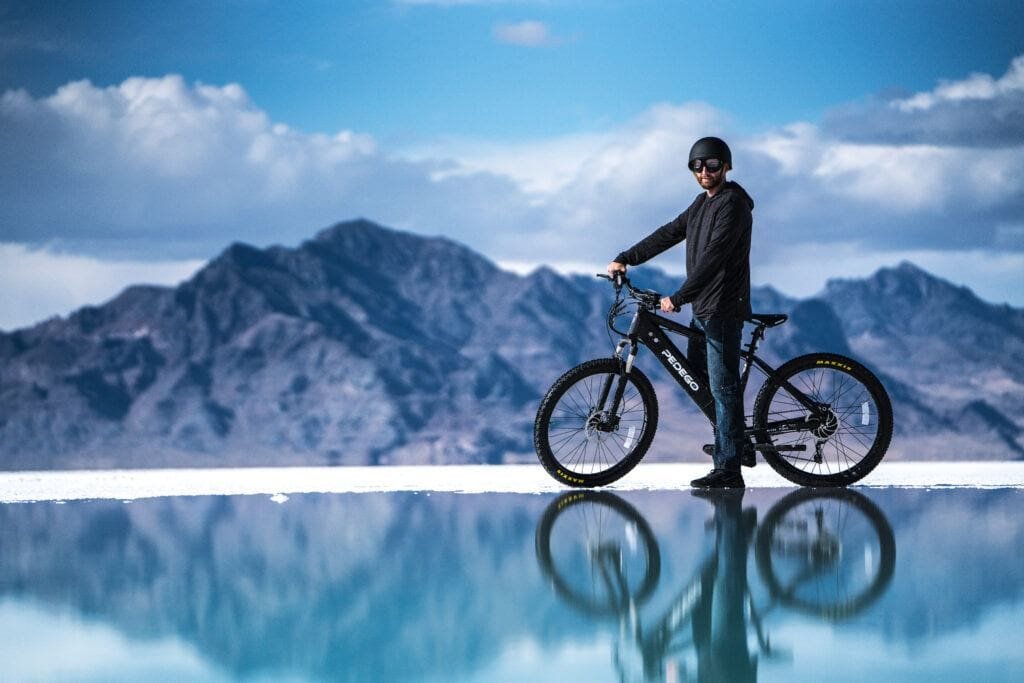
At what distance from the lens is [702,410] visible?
7133 millimetres

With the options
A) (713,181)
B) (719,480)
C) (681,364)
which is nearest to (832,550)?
(719,480)

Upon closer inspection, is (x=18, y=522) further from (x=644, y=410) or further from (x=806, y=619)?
(x=806, y=619)

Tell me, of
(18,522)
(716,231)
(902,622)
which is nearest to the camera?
(902,622)

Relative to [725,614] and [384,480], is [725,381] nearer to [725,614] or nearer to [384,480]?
[384,480]

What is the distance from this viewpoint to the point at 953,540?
17.2 feet

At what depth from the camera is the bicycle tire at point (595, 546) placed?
13.0 ft

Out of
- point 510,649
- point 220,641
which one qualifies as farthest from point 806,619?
point 220,641

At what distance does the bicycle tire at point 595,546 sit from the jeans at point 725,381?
0.77 metres

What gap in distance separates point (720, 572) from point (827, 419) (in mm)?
3058

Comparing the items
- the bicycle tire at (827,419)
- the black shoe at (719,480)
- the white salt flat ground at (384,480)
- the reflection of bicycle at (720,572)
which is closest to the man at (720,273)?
the black shoe at (719,480)

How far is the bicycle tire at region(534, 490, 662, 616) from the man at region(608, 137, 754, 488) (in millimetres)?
897

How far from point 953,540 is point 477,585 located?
2.43 metres

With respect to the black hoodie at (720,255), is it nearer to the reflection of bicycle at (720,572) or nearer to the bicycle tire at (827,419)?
the bicycle tire at (827,419)

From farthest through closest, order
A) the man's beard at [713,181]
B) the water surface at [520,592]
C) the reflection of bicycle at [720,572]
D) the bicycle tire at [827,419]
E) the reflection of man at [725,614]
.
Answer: the bicycle tire at [827,419] < the man's beard at [713,181] < the reflection of bicycle at [720,572] < the water surface at [520,592] < the reflection of man at [725,614]
